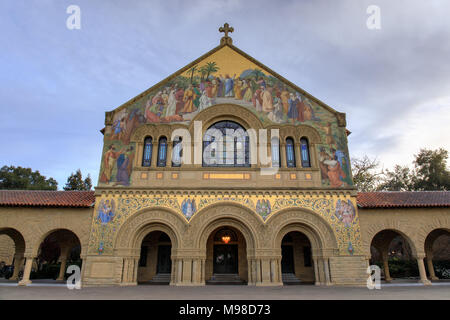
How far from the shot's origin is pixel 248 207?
15297mm

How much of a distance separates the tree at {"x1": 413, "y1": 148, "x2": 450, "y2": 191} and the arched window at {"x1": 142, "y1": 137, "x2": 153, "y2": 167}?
33.3 meters

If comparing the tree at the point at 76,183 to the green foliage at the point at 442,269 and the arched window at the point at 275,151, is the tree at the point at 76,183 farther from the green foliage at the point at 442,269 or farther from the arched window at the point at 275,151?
the green foliage at the point at 442,269

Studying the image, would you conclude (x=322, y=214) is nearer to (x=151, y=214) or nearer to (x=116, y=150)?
(x=151, y=214)

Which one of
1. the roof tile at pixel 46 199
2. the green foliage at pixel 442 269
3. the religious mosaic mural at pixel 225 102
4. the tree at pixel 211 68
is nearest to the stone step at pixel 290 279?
the religious mosaic mural at pixel 225 102

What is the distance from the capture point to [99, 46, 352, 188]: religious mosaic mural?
648 inches

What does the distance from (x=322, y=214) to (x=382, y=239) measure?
256 inches

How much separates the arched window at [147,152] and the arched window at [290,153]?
25.4 ft

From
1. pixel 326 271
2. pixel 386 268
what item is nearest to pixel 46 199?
pixel 326 271

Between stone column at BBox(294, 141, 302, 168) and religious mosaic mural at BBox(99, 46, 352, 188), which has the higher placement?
religious mosaic mural at BBox(99, 46, 352, 188)

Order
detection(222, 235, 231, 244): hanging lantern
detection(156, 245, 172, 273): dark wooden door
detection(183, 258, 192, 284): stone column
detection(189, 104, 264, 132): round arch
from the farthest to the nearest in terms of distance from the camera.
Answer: detection(156, 245, 172, 273): dark wooden door
detection(222, 235, 231, 244): hanging lantern
detection(189, 104, 264, 132): round arch
detection(183, 258, 192, 284): stone column

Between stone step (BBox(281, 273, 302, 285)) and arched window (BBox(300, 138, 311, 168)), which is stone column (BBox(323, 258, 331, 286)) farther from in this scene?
arched window (BBox(300, 138, 311, 168))

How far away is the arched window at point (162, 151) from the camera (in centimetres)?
1647

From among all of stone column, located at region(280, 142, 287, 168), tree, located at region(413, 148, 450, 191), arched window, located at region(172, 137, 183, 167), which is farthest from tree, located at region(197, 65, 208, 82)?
tree, located at region(413, 148, 450, 191)
